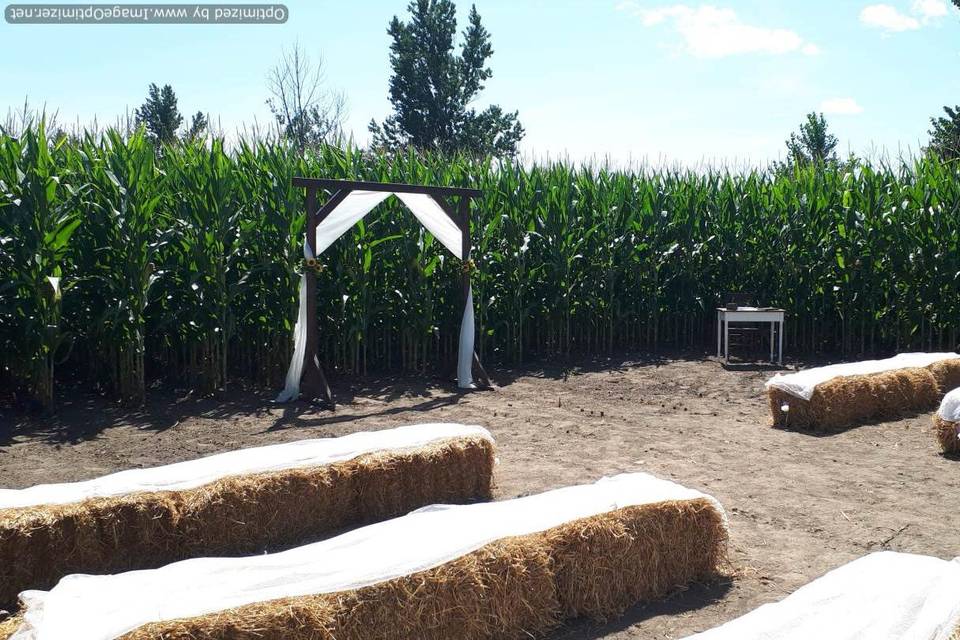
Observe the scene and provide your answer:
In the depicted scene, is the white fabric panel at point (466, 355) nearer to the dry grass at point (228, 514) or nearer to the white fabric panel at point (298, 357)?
the white fabric panel at point (298, 357)

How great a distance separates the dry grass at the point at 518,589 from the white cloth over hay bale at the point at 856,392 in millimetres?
4175

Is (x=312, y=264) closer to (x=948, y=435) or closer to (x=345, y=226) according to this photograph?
(x=345, y=226)

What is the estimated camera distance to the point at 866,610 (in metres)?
2.63

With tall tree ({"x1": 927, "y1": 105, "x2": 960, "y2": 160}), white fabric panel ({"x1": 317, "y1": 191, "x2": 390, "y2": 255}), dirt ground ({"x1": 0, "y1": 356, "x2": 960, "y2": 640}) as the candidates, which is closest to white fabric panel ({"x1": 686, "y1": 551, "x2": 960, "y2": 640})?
dirt ground ({"x1": 0, "y1": 356, "x2": 960, "y2": 640})

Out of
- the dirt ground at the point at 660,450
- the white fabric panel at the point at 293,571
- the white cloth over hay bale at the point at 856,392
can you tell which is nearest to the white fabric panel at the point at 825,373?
the white cloth over hay bale at the point at 856,392

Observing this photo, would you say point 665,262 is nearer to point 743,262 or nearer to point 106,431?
point 743,262

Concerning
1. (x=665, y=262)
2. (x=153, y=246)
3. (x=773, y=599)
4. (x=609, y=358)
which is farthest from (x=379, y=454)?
(x=665, y=262)

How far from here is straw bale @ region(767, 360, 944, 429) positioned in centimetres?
795

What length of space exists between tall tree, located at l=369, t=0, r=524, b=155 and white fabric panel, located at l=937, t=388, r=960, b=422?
121 ft

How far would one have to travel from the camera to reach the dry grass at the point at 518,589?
288cm

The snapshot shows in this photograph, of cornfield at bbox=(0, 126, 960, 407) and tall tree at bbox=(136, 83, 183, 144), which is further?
tall tree at bbox=(136, 83, 183, 144)

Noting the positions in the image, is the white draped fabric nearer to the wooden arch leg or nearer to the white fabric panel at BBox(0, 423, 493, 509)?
the wooden arch leg

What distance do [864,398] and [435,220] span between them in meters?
5.26

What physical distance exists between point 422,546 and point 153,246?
20.7ft
